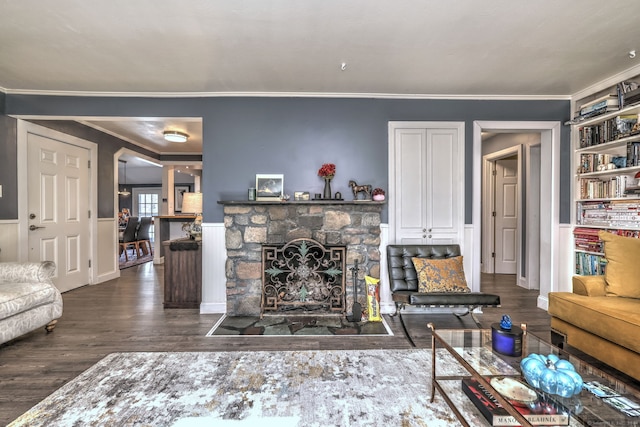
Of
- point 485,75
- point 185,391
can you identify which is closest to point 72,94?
point 185,391

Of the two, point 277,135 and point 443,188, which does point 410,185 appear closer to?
point 443,188

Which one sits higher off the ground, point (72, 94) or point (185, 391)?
point (72, 94)

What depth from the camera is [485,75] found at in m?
3.01

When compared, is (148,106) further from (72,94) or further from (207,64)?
(207,64)

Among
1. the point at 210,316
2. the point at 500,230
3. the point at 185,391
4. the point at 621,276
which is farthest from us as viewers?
the point at 500,230

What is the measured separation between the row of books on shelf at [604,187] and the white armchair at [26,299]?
5.57 meters

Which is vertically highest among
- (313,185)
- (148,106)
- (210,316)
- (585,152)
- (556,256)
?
(148,106)

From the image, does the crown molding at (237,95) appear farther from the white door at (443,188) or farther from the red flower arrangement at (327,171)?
the red flower arrangement at (327,171)


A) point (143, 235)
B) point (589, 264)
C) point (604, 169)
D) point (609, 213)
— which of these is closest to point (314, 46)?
point (604, 169)

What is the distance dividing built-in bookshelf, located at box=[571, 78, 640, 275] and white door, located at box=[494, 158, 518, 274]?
1.98 metres

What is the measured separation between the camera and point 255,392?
73.7 inches

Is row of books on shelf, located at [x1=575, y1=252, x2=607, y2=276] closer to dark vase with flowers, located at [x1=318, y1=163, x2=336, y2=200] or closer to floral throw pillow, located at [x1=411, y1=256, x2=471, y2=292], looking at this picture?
floral throw pillow, located at [x1=411, y1=256, x2=471, y2=292]

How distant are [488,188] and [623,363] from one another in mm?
4103

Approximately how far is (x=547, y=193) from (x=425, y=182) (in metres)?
1.53
